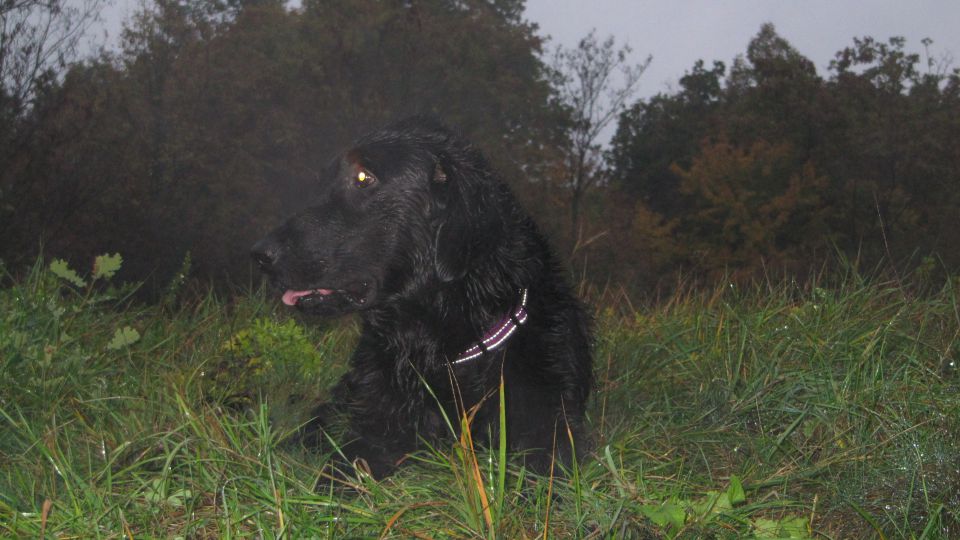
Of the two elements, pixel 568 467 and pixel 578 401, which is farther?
pixel 578 401

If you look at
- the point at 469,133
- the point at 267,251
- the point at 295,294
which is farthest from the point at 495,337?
the point at 469,133

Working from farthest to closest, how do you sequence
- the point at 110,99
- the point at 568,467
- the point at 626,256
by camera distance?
the point at 626,256 → the point at 110,99 → the point at 568,467

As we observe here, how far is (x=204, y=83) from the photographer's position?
77.3 feet

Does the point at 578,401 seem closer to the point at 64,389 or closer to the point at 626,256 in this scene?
the point at 64,389

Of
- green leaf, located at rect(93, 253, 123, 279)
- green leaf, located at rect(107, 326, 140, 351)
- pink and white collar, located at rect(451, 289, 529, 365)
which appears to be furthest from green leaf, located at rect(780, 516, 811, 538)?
green leaf, located at rect(93, 253, 123, 279)

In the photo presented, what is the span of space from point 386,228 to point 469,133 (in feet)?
29.8

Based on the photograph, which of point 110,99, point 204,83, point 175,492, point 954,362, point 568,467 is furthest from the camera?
point 204,83

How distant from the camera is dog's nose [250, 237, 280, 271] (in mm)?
3062

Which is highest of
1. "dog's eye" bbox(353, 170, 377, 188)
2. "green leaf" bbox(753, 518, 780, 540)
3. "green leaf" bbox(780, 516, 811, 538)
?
"dog's eye" bbox(353, 170, 377, 188)

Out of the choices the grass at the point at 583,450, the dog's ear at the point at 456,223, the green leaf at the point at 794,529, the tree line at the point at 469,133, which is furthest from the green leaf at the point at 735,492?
the tree line at the point at 469,133

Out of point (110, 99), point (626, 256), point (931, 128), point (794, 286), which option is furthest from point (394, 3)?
point (794, 286)

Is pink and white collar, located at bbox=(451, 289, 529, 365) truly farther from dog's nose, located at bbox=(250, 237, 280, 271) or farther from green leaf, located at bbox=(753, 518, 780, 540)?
green leaf, located at bbox=(753, 518, 780, 540)

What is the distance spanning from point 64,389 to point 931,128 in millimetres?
30582

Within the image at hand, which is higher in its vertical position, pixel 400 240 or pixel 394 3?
pixel 394 3
